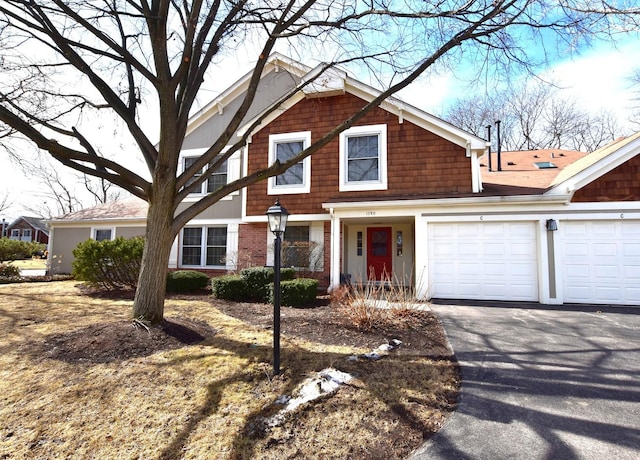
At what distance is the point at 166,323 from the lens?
5.49 m

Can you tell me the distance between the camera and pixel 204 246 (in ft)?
40.7

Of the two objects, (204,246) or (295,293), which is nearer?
(295,293)

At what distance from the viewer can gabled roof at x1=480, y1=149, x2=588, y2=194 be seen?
9.74 m

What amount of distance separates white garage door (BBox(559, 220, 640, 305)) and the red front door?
5.34m

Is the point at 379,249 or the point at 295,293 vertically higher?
the point at 379,249

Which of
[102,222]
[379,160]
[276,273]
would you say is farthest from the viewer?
[102,222]

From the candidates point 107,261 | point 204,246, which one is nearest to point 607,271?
point 204,246

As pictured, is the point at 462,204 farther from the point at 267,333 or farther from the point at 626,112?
the point at 626,112

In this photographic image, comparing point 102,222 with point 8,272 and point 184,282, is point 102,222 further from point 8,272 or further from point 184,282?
point 184,282

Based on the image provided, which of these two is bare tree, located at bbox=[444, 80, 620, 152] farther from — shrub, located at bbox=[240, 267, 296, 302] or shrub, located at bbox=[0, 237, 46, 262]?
shrub, located at bbox=[0, 237, 46, 262]

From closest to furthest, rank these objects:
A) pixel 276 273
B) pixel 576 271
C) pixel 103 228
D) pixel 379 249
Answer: pixel 276 273 < pixel 576 271 < pixel 379 249 < pixel 103 228

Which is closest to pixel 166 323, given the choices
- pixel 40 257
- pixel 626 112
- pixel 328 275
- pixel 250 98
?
pixel 250 98

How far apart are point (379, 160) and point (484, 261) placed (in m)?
4.30

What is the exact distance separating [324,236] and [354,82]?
16.8ft
